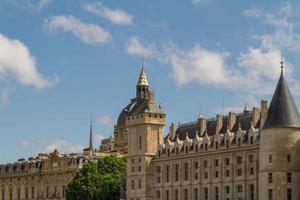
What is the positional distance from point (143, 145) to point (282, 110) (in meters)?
38.4

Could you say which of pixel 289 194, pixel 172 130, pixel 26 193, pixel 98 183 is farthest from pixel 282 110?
pixel 26 193

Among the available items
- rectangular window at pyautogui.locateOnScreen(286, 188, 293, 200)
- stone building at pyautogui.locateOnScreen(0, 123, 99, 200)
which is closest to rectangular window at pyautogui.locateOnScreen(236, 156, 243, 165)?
rectangular window at pyautogui.locateOnScreen(286, 188, 293, 200)

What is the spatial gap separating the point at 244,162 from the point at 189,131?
21.6 m

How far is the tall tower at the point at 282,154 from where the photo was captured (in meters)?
109

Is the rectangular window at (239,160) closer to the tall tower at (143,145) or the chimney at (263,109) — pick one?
the chimney at (263,109)

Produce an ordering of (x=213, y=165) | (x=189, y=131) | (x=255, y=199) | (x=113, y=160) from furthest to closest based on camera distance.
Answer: (x=113, y=160) < (x=189, y=131) < (x=213, y=165) < (x=255, y=199)

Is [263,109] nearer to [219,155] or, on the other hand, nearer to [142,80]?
[219,155]

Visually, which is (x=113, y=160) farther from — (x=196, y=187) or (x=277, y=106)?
(x=277, y=106)

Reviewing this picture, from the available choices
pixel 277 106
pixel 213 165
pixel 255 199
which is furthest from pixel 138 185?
pixel 277 106

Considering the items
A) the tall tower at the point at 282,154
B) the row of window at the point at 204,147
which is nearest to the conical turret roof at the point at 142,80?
the row of window at the point at 204,147

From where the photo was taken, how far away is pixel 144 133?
14300 centimetres

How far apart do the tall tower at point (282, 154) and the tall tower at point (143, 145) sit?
116 feet

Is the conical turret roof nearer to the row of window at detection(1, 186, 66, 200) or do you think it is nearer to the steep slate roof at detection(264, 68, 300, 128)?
the row of window at detection(1, 186, 66, 200)

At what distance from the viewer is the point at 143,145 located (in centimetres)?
14262
